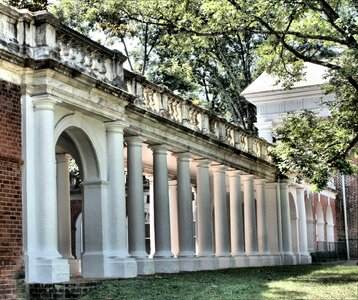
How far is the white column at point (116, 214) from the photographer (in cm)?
1561

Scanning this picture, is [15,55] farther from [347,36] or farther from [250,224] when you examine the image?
[250,224]

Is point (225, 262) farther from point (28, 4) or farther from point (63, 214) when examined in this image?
point (28, 4)

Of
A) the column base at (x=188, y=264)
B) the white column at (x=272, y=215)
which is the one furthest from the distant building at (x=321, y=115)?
the column base at (x=188, y=264)

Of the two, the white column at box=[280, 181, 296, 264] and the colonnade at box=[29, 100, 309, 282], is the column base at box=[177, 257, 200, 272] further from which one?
the white column at box=[280, 181, 296, 264]

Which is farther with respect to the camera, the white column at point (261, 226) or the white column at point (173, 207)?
the white column at point (261, 226)

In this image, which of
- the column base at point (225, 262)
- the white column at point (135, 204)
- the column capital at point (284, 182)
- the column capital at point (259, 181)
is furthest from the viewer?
the column capital at point (284, 182)

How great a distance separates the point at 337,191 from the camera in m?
40.9

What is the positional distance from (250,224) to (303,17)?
9649 mm

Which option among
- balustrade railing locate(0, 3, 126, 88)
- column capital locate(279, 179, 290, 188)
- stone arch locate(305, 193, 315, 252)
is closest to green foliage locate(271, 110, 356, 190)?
column capital locate(279, 179, 290, 188)

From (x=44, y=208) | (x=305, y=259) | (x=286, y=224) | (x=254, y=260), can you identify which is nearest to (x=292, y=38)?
(x=254, y=260)

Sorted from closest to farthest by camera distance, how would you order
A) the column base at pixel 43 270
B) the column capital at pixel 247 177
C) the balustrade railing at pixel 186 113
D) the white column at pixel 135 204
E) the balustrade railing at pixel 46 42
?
the column base at pixel 43 270, the balustrade railing at pixel 46 42, the white column at pixel 135 204, the balustrade railing at pixel 186 113, the column capital at pixel 247 177

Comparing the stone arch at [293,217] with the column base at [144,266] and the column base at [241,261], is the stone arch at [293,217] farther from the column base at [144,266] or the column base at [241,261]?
the column base at [144,266]

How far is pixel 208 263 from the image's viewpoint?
21766 millimetres

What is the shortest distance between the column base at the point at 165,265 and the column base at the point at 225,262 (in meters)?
3.86
